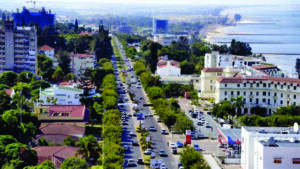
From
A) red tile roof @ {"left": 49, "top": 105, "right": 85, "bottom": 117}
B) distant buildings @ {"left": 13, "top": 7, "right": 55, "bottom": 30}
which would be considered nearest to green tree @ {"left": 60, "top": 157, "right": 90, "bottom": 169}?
red tile roof @ {"left": 49, "top": 105, "right": 85, "bottom": 117}

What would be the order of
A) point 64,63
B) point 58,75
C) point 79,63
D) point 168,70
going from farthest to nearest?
point 79,63 < point 168,70 < point 64,63 < point 58,75

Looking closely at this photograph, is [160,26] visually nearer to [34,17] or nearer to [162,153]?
[34,17]

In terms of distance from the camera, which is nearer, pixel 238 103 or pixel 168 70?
pixel 238 103

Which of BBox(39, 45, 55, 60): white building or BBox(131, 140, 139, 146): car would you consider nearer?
BBox(131, 140, 139, 146): car

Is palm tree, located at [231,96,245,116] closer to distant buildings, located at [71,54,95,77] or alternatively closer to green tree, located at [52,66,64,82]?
green tree, located at [52,66,64,82]

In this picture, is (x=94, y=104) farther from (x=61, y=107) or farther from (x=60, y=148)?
(x=60, y=148)

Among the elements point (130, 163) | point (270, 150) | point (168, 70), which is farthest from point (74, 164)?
point (168, 70)

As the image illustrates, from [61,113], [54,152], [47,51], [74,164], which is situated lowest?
[54,152]

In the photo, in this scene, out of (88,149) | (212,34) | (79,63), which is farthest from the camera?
(212,34)
